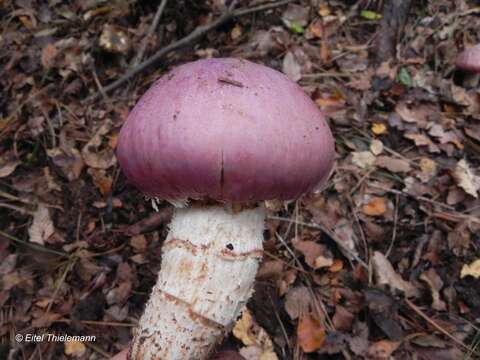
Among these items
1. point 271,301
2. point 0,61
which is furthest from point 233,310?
point 0,61

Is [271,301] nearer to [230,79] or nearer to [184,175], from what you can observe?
[184,175]

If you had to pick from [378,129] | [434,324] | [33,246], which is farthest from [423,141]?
[33,246]

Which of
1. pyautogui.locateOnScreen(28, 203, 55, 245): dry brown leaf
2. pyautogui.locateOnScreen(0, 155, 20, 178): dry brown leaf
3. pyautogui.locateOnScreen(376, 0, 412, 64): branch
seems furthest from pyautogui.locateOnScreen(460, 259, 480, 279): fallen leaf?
pyautogui.locateOnScreen(0, 155, 20, 178): dry brown leaf

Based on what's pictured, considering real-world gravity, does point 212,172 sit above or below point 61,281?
above

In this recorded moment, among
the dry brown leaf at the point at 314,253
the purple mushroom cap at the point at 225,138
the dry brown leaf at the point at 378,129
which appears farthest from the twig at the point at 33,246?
the dry brown leaf at the point at 378,129

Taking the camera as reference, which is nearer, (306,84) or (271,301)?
(271,301)

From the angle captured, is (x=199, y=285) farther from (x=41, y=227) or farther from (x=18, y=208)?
(x=18, y=208)
